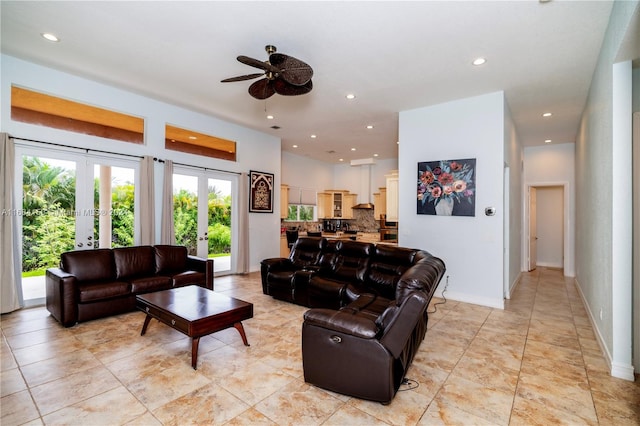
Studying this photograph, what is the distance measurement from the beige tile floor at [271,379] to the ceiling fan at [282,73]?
9.32ft

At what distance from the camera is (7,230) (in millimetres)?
3836

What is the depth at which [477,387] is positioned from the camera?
245 cm

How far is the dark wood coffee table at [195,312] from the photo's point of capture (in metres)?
2.70

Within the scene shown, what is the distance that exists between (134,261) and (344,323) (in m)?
3.77

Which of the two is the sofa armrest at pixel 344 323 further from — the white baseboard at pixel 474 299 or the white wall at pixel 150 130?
the white wall at pixel 150 130

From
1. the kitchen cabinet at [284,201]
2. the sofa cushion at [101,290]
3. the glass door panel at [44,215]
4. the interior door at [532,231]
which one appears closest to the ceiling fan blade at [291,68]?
the sofa cushion at [101,290]

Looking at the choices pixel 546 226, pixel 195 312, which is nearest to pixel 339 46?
pixel 195 312

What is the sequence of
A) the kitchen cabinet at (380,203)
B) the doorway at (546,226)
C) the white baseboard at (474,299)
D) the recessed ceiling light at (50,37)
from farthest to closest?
the kitchen cabinet at (380,203)
the doorway at (546,226)
the white baseboard at (474,299)
the recessed ceiling light at (50,37)

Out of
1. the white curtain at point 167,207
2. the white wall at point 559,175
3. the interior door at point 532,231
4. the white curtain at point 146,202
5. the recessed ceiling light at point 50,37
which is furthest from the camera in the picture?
the interior door at point 532,231

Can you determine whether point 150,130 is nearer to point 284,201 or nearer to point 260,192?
point 260,192

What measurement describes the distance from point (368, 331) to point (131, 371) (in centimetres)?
214

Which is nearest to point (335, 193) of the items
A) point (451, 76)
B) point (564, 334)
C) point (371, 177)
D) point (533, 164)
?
point (371, 177)

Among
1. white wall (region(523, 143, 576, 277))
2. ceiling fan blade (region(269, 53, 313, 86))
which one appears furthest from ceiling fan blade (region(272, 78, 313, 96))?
white wall (region(523, 143, 576, 277))

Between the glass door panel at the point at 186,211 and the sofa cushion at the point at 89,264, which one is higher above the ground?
the glass door panel at the point at 186,211
